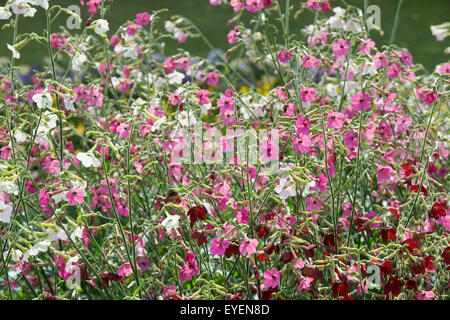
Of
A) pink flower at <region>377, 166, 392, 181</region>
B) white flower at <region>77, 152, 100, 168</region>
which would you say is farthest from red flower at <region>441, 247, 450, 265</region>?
white flower at <region>77, 152, 100, 168</region>

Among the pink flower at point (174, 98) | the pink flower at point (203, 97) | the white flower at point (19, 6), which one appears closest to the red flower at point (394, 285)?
the pink flower at point (203, 97)

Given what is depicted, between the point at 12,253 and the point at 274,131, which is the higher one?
the point at 274,131

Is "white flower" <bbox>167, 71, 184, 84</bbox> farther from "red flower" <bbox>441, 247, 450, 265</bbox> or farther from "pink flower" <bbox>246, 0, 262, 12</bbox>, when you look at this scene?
"red flower" <bbox>441, 247, 450, 265</bbox>

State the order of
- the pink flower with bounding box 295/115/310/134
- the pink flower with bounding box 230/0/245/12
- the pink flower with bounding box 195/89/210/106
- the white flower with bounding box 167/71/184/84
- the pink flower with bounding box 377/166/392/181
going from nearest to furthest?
1. the pink flower with bounding box 295/115/310/134
2. the pink flower with bounding box 377/166/392/181
3. the pink flower with bounding box 195/89/210/106
4. the pink flower with bounding box 230/0/245/12
5. the white flower with bounding box 167/71/184/84

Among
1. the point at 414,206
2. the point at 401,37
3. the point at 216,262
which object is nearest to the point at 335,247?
the point at 414,206

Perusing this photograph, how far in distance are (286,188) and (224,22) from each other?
10356mm

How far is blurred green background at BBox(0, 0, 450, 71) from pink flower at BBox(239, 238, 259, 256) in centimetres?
724

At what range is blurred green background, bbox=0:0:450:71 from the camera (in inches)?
376

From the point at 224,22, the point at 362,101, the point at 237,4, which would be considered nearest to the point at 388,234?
the point at 362,101

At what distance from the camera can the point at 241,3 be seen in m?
2.65

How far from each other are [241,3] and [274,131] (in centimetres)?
68

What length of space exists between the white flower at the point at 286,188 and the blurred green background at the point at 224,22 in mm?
7118

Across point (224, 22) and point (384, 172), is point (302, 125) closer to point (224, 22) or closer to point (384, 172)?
point (384, 172)

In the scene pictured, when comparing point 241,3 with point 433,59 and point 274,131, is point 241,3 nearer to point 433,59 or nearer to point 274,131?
point 274,131
